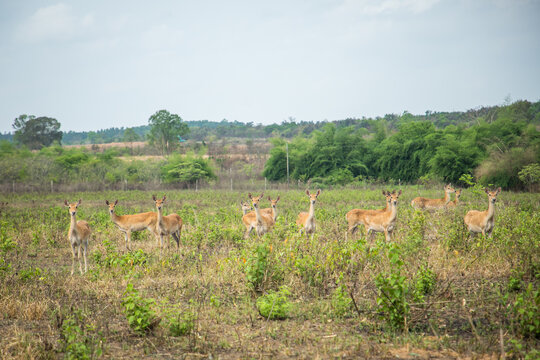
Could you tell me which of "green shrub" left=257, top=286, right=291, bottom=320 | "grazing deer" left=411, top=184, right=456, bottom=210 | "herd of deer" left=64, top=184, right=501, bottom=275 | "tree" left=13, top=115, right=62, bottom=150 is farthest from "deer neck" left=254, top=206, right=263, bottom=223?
"tree" left=13, top=115, right=62, bottom=150

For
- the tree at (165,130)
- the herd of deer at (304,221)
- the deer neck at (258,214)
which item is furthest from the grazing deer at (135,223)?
the tree at (165,130)

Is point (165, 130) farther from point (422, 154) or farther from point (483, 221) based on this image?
point (483, 221)

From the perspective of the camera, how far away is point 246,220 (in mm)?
14852

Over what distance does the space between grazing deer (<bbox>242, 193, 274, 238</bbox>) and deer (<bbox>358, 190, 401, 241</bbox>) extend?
3.13 meters

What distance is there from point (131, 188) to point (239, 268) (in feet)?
123

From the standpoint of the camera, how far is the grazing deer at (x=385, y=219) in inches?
515

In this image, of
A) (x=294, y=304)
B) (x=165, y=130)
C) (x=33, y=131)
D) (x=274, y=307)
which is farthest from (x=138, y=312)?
(x=33, y=131)

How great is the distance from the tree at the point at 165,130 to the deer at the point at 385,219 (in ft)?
218

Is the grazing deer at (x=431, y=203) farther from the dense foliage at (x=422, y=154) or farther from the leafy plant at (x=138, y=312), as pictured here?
the leafy plant at (x=138, y=312)

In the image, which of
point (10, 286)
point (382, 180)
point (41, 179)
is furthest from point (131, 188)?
point (10, 286)

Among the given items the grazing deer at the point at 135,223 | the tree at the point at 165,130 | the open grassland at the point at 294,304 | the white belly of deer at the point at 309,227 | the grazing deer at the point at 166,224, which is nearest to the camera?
the open grassland at the point at 294,304

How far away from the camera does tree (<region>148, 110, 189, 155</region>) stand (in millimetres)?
77750

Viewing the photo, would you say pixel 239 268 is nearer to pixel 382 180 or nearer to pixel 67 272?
pixel 67 272

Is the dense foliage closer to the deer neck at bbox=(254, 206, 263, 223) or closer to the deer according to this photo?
the deer
